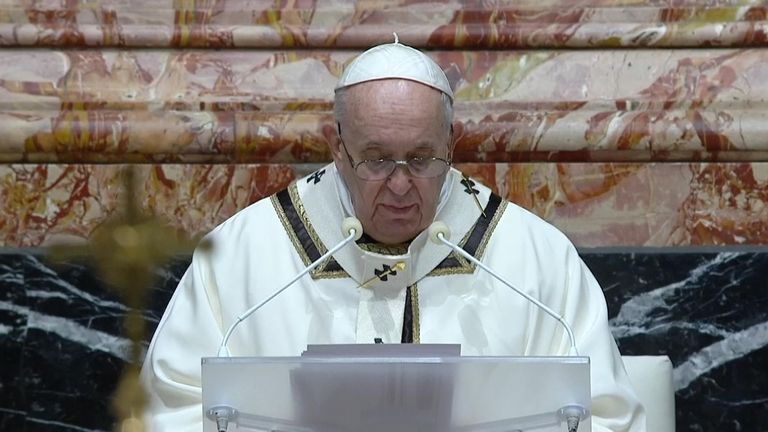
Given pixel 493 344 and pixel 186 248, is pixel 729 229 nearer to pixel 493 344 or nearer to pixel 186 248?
pixel 493 344

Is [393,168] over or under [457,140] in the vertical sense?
under

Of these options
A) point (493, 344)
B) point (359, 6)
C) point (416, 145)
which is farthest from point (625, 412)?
point (359, 6)

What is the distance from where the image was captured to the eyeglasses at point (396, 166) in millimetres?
4035

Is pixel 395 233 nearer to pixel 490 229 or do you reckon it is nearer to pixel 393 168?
pixel 393 168

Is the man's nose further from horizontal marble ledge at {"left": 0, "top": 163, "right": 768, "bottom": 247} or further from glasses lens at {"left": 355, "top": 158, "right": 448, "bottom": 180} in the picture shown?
horizontal marble ledge at {"left": 0, "top": 163, "right": 768, "bottom": 247}

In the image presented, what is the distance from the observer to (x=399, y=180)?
4.03m

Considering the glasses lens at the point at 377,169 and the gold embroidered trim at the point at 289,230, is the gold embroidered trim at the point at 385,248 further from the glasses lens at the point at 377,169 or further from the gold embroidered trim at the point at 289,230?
the glasses lens at the point at 377,169

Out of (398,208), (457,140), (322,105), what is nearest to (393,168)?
(398,208)

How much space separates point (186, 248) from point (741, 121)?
12.1ft

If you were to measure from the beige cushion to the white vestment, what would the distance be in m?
0.27

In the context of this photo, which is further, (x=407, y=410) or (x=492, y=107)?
(x=492, y=107)

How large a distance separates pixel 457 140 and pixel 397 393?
220cm

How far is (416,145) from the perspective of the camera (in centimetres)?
403

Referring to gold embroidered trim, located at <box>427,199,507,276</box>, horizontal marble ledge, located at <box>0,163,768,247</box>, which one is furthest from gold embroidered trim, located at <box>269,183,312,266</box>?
horizontal marble ledge, located at <box>0,163,768,247</box>
